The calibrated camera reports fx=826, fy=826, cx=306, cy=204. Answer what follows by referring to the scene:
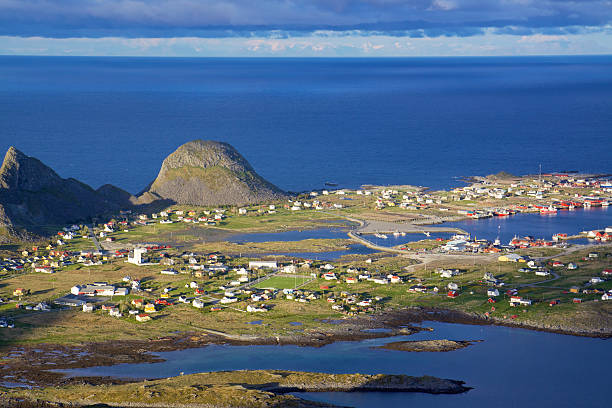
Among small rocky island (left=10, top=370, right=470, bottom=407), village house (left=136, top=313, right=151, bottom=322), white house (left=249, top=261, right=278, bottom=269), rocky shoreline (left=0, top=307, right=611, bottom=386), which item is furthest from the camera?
white house (left=249, top=261, right=278, bottom=269)

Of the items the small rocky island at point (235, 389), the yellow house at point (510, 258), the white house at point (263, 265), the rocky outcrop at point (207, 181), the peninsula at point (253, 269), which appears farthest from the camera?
the rocky outcrop at point (207, 181)

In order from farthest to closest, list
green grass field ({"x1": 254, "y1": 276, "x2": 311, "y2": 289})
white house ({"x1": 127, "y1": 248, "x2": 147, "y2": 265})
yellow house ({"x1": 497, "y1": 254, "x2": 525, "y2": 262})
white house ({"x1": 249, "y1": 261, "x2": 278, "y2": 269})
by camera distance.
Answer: white house ({"x1": 127, "y1": 248, "x2": 147, "y2": 265}) → yellow house ({"x1": 497, "y1": 254, "x2": 525, "y2": 262}) → white house ({"x1": 249, "y1": 261, "x2": 278, "y2": 269}) → green grass field ({"x1": 254, "y1": 276, "x2": 311, "y2": 289})

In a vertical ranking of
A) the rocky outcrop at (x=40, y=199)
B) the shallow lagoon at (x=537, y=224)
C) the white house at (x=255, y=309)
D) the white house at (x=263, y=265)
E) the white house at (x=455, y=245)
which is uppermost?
the rocky outcrop at (x=40, y=199)

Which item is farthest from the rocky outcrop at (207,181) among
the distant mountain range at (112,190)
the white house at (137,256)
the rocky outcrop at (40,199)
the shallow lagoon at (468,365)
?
the shallow lagoon at (468,365)

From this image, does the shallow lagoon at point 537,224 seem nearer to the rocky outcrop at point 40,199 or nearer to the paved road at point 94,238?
the paved road at point 94,238

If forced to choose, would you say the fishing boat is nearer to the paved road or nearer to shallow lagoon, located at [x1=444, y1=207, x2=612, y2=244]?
shallow lagoon, located at [x1=444, y1=207, x2=612, y2=244]

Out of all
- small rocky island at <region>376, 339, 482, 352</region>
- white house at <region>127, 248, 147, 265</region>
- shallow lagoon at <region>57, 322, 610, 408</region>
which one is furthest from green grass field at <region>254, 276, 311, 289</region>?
small rocky island at <region>376, 339, 482, 352</region>

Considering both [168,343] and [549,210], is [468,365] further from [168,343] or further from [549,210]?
[549,210]
